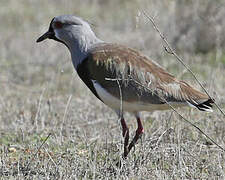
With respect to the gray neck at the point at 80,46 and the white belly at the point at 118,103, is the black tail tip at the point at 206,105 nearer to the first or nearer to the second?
the white belly at the point at 118,103

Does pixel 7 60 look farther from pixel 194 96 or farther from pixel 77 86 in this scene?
pixel 194 96

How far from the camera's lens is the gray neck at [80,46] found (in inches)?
209

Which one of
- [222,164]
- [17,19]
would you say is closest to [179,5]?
[17,19]

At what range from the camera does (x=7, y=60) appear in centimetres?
977

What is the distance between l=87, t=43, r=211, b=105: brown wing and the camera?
494 cm

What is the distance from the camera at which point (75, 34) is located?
5.51 meters

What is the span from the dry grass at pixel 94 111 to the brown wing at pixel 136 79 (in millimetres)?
363

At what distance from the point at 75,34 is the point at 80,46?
0.58 feet

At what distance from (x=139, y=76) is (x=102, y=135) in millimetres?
1104

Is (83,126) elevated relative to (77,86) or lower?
lower

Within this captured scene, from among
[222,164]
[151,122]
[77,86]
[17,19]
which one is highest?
[17,19]

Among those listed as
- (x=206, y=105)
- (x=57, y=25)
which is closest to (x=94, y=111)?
(x=57, y=25)

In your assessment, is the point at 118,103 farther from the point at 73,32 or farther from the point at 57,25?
the point at 57,25

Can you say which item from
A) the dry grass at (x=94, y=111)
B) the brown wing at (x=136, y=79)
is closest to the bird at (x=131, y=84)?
the brown wing at (x=136, y=79)
